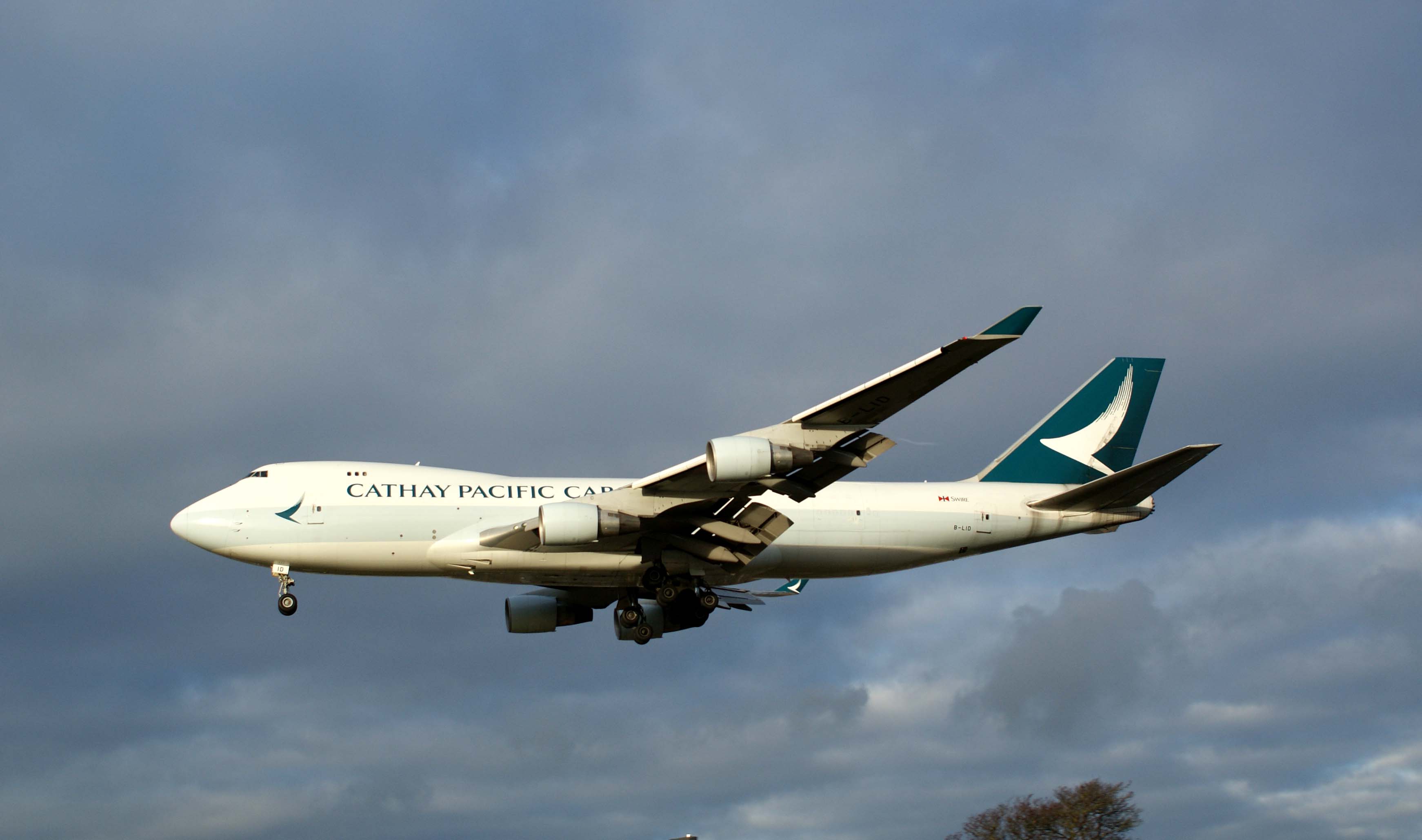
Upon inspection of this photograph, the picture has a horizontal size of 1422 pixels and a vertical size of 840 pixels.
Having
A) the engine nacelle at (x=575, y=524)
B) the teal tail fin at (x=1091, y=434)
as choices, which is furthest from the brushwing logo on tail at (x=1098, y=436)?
the engine nacelle at (x=575, y=524)

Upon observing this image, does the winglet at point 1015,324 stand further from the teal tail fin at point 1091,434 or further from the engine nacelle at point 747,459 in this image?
the teal tail fin at point 1091,434

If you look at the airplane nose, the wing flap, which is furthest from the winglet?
the airplane nose

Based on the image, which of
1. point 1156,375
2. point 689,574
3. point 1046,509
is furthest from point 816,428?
point 1156,375

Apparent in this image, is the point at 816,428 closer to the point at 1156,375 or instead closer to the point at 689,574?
the point at 689,574

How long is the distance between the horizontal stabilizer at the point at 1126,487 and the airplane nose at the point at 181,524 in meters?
24.1

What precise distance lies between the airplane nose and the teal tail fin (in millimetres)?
23242

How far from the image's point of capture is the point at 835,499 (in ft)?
127

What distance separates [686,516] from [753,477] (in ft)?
15.2

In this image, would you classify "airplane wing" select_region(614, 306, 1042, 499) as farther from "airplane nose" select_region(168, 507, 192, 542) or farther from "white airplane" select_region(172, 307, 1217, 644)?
"airplane nose" select_region(168, 507, 192, 542)

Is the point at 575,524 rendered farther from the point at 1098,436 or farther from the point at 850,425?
the point at 1098,436

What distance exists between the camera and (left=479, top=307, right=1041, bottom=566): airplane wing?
29656mm

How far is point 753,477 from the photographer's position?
102 feet

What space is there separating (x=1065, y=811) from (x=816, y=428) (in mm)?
26680

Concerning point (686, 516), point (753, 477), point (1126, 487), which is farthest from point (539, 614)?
point (1126, 487)
